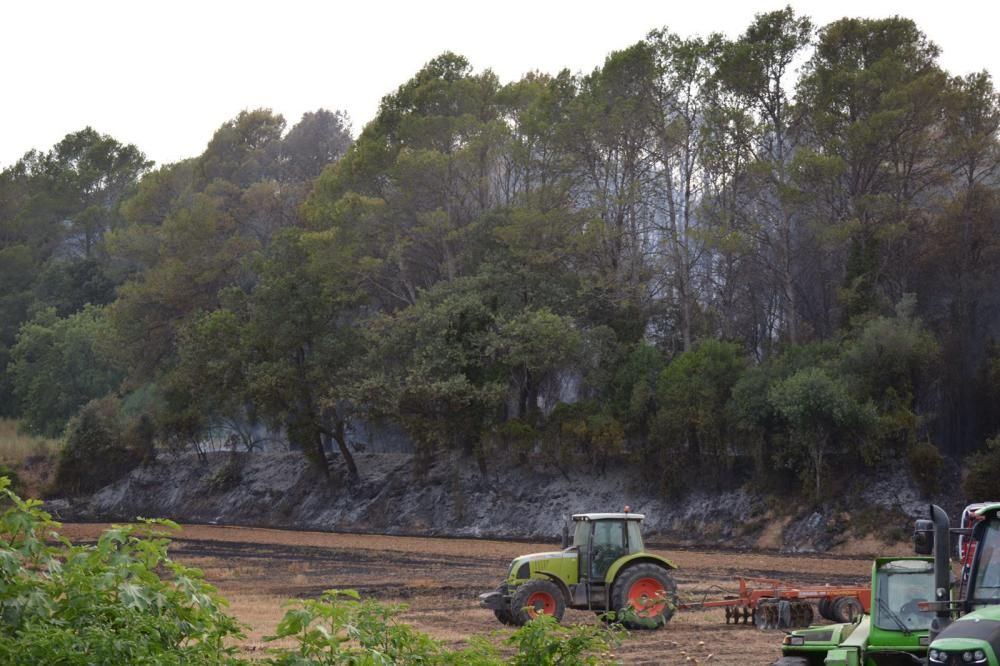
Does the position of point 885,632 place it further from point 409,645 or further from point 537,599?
point 537,599

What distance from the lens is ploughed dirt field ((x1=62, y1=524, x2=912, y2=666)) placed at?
1661 centimetres

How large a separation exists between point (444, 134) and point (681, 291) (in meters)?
13.2

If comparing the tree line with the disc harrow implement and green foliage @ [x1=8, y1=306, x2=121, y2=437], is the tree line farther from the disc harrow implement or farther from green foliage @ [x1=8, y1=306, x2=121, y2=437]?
the disc harrow implement

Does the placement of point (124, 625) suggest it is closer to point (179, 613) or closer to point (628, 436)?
point (179, 613)

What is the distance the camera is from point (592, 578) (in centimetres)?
1856

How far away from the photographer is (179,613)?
7.88 m

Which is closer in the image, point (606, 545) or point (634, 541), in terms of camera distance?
point (606, 545)

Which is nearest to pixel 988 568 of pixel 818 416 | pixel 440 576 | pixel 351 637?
pixel 351 637

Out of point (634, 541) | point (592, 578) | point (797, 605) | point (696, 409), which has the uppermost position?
point (696, 409)

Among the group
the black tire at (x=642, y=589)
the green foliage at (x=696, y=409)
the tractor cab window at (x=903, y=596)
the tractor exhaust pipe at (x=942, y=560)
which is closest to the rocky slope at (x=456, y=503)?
the green foliage at (x=696, y=409)

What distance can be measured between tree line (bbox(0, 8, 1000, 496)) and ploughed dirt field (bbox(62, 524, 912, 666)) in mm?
6662

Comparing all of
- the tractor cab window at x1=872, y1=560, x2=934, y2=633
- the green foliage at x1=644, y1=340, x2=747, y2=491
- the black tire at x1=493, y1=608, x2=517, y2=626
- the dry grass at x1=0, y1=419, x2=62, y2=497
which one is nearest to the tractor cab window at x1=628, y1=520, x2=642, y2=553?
the black tire at x1=493, y1=608, x2=517, y2=626

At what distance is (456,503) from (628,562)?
33714 mm

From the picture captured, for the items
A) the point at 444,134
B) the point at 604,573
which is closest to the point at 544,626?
the point at 604,573
